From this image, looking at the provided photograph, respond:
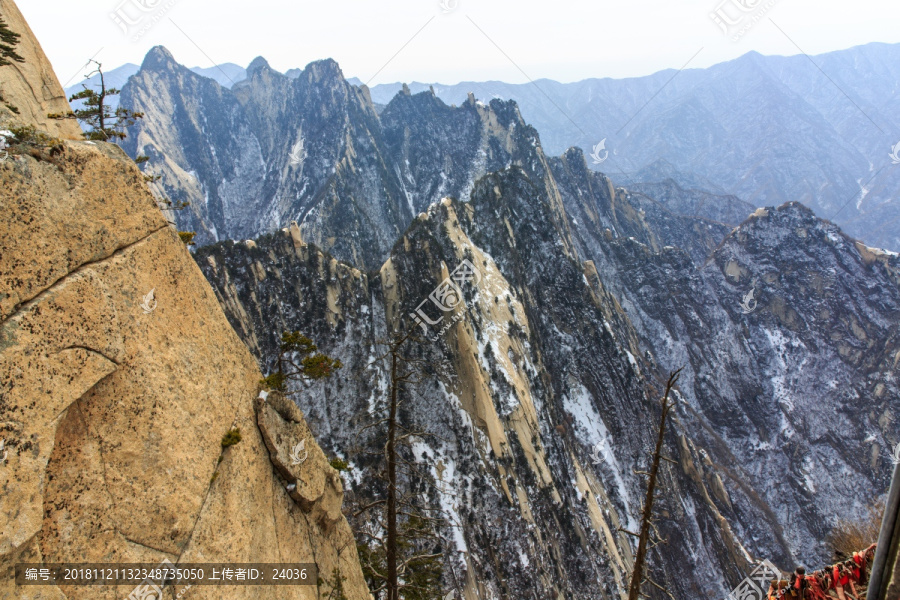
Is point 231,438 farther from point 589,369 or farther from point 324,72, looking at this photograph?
point 324,72

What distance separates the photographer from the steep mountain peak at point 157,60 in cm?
15538

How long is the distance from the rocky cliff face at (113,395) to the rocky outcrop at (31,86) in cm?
17

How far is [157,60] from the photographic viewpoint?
512 ft

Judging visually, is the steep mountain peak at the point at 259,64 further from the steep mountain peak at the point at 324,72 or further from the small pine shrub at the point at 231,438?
the small pine shrub at the point at 231,438

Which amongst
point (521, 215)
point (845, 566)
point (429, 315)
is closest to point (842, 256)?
point (521, 215)

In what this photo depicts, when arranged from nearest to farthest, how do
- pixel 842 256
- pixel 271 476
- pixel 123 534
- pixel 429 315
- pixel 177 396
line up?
pixel 123 534 < pixel 177 396 < pixel 271 476 < pixel 429 315 < pixel 842 256

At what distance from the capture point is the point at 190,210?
424 feet

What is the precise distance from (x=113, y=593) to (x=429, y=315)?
34.8 m

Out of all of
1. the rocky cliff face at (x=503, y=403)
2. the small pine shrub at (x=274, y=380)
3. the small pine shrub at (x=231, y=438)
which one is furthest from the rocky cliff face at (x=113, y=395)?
the rocky cliff face at (x=503, y=403)

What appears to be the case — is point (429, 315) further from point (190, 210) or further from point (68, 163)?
point (190, 210)

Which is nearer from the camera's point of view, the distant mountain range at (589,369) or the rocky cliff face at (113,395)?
the rocky cliff face at (113,395)

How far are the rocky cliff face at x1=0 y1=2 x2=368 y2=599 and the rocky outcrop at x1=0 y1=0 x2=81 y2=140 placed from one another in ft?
0.57

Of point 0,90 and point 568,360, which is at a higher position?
point 568,360

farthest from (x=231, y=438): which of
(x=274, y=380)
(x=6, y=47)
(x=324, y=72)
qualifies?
(x=324, y=72)
